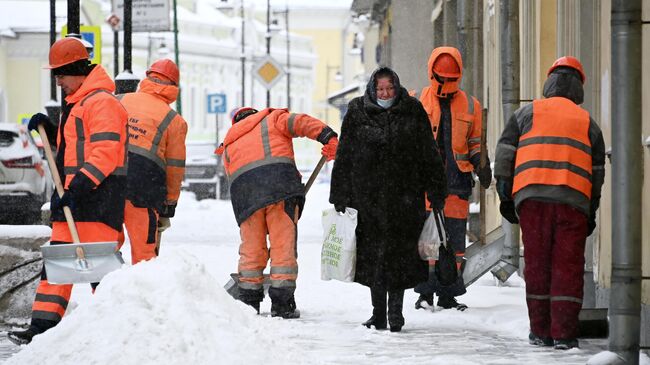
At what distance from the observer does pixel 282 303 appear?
36.4 feet

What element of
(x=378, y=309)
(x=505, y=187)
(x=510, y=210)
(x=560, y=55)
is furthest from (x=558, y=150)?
(x=560, y=55)

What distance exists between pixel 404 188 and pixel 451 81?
1395 mm

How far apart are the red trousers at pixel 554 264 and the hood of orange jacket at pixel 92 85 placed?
2.49 m

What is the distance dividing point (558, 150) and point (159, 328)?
9.26ft

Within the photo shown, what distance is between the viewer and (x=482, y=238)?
1372cm

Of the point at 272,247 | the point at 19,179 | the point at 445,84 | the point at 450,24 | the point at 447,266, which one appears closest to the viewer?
the point at 447,266

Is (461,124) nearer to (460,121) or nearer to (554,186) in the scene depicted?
(460,121)

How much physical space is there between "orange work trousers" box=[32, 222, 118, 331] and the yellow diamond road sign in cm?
2933

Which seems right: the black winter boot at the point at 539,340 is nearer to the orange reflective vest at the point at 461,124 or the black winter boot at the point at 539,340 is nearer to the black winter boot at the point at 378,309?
the black winter boot at the point at 378,309

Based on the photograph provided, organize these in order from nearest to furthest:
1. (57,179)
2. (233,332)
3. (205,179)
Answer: (233,332) < (57,179) < (205,179)

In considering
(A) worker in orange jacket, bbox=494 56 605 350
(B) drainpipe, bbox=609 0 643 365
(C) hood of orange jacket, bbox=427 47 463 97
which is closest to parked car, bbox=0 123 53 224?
(C) hood of orange jacket, bbox=427 47 463 97

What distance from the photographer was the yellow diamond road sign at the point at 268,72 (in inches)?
1516

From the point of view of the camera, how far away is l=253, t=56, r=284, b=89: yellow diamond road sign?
38500 mm

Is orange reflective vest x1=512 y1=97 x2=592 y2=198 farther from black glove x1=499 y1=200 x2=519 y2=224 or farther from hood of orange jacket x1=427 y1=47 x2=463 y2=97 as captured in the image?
hood of orange jacket x1=427 y1=47 x2=463 y2=97
